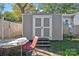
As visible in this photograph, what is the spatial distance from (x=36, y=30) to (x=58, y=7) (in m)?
0.55

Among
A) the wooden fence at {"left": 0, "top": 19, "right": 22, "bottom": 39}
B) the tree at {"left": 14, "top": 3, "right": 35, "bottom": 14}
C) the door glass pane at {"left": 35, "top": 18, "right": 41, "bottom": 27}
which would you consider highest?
the tree at {"left": 14, "top": 3, "right": 35, "bottom": 14}

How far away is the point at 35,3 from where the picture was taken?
1199cm

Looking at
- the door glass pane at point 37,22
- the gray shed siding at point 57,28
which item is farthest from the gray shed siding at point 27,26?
the gray shed siding at point 57,28

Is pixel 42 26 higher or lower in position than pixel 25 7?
lower

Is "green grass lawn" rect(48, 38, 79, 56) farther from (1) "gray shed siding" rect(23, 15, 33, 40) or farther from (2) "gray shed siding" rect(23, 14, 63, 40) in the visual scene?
(1) "gray shed siding" rect(23, 15, 33, 40)

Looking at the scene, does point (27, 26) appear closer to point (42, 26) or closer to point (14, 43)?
point (42, 26)

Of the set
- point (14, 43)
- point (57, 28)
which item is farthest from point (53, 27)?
point (14, 43)

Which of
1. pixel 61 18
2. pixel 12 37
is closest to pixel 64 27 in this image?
pixel 61 18

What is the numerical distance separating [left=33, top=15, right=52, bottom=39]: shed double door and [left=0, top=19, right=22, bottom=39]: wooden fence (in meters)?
0.28

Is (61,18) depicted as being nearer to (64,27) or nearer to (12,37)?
(64,27)

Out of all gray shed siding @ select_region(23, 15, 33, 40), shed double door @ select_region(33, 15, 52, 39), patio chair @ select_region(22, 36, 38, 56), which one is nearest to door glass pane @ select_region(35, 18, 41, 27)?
shed double door @ select_region(33, 15, 52, 39)

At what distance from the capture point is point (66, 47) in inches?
473

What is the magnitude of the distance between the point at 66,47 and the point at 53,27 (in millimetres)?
411

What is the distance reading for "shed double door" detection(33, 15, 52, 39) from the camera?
39.5 feet
